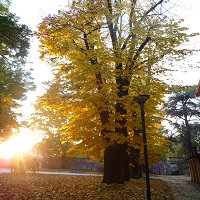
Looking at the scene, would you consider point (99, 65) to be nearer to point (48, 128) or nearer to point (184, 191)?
point (184, 191)

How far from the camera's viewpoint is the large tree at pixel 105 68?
33.0 feet

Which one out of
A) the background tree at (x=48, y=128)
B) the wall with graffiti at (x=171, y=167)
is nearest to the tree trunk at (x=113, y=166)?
the background tree at (x=48, y=128)

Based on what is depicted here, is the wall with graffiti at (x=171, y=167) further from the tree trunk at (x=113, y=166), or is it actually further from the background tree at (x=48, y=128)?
the tree trunk at (x=113, y=166)

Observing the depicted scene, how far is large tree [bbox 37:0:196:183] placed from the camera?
1005 cm

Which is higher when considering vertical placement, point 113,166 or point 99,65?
point 99,65

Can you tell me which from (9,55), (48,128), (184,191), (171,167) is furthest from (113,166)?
(171,167)

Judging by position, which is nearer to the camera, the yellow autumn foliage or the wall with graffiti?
the yellow autumn foliage

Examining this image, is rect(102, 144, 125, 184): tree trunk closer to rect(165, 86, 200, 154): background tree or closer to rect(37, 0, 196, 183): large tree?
rect(37, 0, 196, 183): large tree

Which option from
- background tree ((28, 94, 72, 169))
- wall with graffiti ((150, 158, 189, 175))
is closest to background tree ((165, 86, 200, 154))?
wall with graffiti ((150, 158, 189, 175))

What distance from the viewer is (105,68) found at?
Answer: 400 inches

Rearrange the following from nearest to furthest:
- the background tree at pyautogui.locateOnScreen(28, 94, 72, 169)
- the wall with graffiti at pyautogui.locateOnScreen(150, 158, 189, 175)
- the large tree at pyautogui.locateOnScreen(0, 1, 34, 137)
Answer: the large tree at pyautogui.locateOnScreen(0, 1, 34, 137) → the background tree at pyautogui.locateOnScreen(28, 94, 72, 169) → the wall with graffiti at pyautogui.locateOnScreen(150, 158, 189, 175)

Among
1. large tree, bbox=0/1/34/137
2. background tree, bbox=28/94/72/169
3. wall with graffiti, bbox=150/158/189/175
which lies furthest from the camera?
wall with graffiti, bbox=150/158/189/175

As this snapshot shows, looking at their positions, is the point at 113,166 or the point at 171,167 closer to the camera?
the point at 113,166

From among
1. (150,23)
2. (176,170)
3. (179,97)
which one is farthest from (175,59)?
(176,170)
